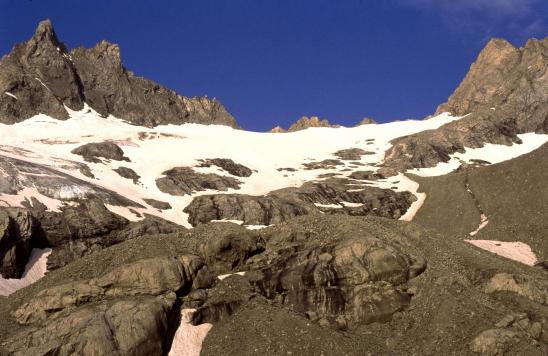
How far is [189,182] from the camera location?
108m

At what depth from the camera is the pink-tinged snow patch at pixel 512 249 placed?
177 feet

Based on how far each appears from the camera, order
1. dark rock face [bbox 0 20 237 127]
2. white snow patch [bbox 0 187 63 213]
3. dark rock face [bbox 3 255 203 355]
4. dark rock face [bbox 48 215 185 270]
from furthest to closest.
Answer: dark rock face [bbox 0 20 237 127]
white snow patch [bbox 0 187 63 213]
dark rock face [bbox 48 215 185 270]
dark rock face [bbox 3 255 203 355]

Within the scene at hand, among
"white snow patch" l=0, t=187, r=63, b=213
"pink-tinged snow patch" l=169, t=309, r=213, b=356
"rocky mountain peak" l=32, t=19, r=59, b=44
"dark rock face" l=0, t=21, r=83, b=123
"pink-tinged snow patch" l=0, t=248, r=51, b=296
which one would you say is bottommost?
"pink-tinged snow patch" l=0, t=248, r=51, b=296

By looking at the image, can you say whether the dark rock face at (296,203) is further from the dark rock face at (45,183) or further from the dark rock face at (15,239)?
the dark rock face at (15,239)

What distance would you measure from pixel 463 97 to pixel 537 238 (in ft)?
488

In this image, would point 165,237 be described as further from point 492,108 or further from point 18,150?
point 492,108

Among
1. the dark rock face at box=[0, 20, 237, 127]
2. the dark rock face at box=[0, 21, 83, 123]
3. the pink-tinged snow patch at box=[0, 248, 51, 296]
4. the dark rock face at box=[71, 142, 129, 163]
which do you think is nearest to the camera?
the pink-tinged snow patch at box=[0, 248, 51, 296]

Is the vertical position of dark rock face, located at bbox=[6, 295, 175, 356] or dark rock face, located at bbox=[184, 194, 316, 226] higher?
dark rock face, located at bbox=[184, 194, 316, 226]

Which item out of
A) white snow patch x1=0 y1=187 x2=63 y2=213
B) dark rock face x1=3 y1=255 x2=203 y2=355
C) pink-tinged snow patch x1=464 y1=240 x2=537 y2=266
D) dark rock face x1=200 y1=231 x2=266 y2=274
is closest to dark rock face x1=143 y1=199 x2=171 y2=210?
white snow patch x1=0 y1=187 x2=63 y2=213

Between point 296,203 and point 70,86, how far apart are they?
10935 cm

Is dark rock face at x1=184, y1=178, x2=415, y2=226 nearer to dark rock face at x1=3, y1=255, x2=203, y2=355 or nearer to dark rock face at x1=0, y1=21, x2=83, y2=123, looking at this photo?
dark rock face at x1=3, y1=255, x2=203, y2=355

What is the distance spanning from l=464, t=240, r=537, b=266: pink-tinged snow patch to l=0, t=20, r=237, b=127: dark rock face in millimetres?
132269

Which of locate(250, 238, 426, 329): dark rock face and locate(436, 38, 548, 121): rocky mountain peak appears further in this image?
locate(436, 38, 548, 121): rocky mountain peak

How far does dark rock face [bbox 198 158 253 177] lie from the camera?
123 meters
